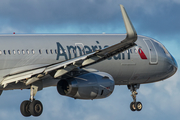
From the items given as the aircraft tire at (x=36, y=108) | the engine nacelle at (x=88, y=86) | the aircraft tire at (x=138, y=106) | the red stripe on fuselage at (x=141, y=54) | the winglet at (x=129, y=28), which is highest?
the red stripe on fuselage at (x=141, y=54)

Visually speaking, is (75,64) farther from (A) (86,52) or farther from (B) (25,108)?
(A) (86,52)

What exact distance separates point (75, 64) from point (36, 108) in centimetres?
501

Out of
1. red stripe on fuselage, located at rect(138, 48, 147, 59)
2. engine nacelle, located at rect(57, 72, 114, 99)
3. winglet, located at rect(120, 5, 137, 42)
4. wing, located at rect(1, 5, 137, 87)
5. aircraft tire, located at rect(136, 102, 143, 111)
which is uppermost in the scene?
red stripe on fuselage, located at rect(138, 48, 147, 59)

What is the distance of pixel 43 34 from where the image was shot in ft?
83.1

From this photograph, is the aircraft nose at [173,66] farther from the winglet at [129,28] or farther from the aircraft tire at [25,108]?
the winglet at [129,28]

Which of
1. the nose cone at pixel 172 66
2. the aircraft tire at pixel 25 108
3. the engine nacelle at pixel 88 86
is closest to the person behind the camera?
the engine nacelle at pixel 88 86

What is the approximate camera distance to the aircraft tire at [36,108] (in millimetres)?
22141

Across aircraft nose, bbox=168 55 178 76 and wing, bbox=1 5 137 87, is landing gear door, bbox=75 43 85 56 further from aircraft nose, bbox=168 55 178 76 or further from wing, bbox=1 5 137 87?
aircraft nose, bbox=168 55 178 76

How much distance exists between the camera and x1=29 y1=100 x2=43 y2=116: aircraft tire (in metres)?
22.1

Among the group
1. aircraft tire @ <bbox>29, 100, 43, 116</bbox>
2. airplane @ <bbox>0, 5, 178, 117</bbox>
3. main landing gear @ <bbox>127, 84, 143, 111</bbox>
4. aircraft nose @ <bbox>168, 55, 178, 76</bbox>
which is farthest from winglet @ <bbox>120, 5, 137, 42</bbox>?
main landing gear @ <bbox>127, 84, 143, 111</bbox>

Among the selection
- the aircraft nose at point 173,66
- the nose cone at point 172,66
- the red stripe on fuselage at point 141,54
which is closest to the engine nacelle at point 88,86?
the red stripe on fuselage at point 141,54

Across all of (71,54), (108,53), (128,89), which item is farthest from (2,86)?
(128,89)

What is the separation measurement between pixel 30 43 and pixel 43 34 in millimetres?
1484

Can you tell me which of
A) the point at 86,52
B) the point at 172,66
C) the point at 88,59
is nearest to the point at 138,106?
the point at 172,66
